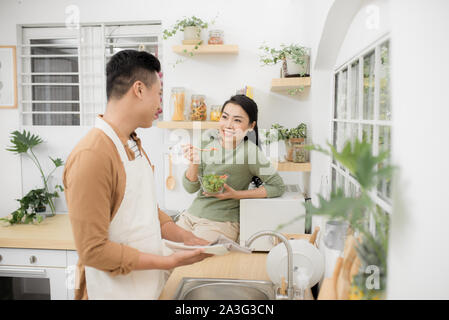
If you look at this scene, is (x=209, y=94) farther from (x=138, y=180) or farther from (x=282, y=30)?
(x=138, y=180)

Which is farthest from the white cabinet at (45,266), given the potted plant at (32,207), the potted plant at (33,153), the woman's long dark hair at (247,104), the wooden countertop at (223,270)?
the woman's long dark hair at (247,104)

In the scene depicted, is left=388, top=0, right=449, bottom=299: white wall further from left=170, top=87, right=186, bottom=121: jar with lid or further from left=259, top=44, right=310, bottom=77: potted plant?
left=170, top=87, right=186, bottom=121: jar with lid

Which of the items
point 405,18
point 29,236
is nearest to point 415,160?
point 405,18

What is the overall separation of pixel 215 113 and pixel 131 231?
65.3 inches

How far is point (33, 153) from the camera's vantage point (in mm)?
3398

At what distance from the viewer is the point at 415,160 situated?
873mm

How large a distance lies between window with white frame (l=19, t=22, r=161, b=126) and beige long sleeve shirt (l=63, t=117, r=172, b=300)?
7.18ft

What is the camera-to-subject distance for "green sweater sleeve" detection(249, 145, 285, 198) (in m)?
2.37

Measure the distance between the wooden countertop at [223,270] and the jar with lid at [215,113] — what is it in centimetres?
121

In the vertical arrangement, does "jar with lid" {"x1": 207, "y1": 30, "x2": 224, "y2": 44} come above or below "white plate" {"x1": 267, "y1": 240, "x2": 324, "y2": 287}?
above

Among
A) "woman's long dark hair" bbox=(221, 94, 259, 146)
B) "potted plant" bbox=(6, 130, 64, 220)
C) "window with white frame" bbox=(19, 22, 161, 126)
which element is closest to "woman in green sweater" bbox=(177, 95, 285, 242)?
"woman's long dark hair" bbox=(221, 94, 259, 146)
